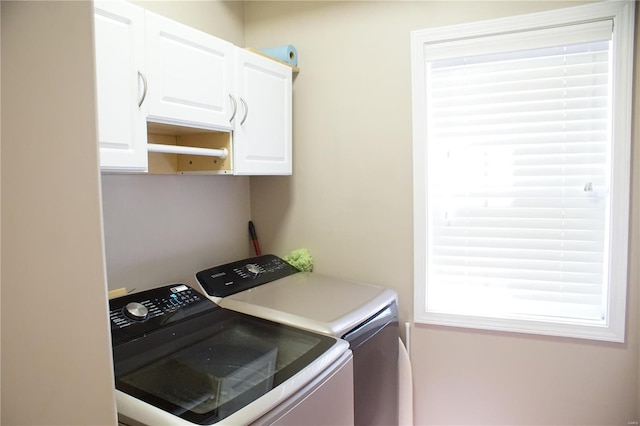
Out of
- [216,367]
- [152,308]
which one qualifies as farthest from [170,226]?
[216,367]

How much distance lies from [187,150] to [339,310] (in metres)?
0.82

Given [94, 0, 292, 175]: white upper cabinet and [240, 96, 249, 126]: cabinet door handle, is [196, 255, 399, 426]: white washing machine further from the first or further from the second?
[240, 96, 249, 126]: cabinet door handle

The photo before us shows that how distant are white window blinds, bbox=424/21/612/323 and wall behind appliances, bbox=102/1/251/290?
104cm

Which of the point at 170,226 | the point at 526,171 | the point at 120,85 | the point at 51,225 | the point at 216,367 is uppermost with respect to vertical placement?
the point at 120,85

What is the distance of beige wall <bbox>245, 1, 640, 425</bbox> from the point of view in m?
1.72

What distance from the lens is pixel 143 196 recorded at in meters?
1.73

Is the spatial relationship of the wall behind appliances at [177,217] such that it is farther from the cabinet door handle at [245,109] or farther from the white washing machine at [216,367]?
the cabinet door handle at [245,109]

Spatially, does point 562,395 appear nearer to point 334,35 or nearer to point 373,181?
point 373,181

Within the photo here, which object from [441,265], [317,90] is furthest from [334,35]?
[441,265]

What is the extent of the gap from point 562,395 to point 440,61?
158cm

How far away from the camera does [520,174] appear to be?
1813 millimetres

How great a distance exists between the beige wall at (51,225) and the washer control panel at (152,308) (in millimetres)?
793

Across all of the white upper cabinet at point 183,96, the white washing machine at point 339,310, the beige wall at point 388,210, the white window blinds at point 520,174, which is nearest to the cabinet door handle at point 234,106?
the white upper cabinet at point 183,96

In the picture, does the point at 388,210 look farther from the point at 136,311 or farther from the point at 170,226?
the point at 136,311
